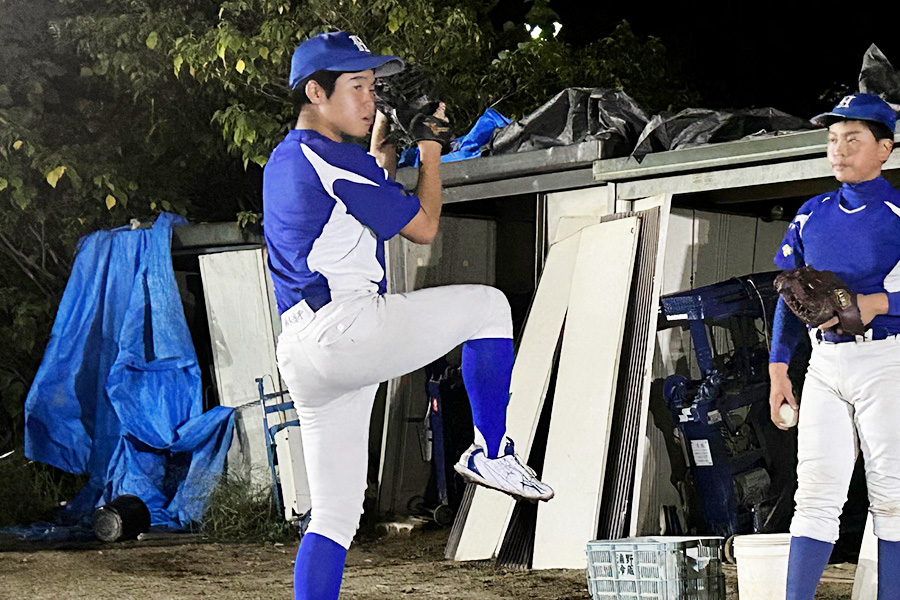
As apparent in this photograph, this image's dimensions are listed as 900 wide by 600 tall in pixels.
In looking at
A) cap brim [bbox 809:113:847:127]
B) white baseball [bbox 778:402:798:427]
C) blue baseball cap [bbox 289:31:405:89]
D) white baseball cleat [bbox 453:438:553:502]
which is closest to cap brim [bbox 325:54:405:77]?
blue baseball cap [bbox 289:31:405:89]

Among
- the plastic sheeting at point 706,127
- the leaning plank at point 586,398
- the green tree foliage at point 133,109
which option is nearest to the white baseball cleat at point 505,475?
the leaning plank at point 586,398

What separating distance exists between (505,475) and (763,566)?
5.61ft

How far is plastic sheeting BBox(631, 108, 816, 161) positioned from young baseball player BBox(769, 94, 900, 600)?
5.30 feet

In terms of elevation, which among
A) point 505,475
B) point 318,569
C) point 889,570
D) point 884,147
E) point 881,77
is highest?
point 881,77

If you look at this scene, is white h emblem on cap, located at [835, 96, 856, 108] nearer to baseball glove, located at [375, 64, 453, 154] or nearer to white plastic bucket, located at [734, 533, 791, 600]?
baseball glove, located at [375, 64, 453, 154]

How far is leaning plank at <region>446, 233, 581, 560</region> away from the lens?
591 centimetres

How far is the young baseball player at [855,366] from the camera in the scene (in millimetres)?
3686

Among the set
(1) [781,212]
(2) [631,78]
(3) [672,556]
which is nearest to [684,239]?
(1) [781,212]

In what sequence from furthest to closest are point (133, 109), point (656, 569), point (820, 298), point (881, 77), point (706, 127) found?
point (133, 109), point (706, 127), point (881, 77), point (656, 569), point (820, 298)

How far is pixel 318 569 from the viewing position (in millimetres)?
3246

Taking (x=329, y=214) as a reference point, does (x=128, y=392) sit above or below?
below

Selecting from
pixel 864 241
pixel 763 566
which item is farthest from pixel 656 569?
pixel 864 241

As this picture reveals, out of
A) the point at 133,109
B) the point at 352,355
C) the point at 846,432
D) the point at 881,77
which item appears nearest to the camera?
the point at 352,355

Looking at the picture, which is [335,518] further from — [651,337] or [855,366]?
[651,337]
